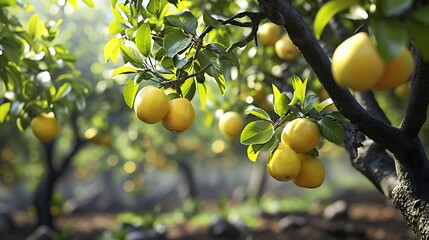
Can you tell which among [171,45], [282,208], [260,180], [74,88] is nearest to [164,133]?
[260,180]

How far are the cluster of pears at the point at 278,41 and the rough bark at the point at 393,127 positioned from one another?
1.05m

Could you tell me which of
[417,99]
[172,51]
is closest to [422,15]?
[417,99]

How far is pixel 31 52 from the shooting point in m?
2.67

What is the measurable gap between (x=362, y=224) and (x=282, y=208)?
2.77m

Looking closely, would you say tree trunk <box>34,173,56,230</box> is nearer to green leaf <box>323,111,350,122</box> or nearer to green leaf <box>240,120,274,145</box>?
green leaf <box>240,120,274,145</box>

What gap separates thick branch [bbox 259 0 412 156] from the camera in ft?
5.00

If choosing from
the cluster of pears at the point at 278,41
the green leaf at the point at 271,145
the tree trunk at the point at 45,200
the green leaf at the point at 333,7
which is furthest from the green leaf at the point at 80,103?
the tree trunk at the point at 45,200

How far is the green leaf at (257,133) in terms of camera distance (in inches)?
69.8

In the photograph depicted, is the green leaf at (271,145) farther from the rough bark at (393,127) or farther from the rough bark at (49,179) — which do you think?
the rough bark at (49,179)

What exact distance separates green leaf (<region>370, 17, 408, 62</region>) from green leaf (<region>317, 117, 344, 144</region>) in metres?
0.69

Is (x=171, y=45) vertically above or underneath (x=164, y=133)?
above

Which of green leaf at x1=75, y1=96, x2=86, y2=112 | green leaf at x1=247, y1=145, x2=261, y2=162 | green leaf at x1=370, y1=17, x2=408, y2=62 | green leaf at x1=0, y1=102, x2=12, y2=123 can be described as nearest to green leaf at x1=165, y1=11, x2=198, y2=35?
green leaf at x1=247, y1=145, x2=261, y2=162

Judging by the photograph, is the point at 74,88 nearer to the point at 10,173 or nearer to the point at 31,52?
the point at 31,52

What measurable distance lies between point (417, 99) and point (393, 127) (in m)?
0.21
